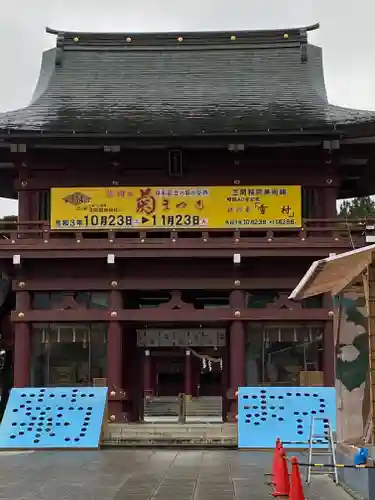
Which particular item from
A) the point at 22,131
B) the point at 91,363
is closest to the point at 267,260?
the point at 91,363

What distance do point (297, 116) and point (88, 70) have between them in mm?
8148

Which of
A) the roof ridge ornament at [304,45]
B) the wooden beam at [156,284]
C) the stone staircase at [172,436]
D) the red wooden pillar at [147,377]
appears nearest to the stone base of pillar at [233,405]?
the stone staircase at [172,436]

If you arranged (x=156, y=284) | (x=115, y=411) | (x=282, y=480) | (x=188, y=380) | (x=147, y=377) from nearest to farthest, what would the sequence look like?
(x=282, y=480) → (x=115, y=411) → (x=156, y=284) → (x=188, y=380) → (x=147, y=377)

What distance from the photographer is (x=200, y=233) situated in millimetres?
22234

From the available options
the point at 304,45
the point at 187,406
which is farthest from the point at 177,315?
the point at 187,406

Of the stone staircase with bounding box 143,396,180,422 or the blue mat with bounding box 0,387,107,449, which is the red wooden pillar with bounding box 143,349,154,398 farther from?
the blue mat with bounding box 0,387,107,449

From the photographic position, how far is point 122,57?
26.9m

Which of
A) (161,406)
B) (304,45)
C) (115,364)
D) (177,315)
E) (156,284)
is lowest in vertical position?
(161,406)

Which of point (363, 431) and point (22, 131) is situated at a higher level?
point (22, 131)

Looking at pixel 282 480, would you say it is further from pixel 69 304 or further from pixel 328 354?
pixel 69 304

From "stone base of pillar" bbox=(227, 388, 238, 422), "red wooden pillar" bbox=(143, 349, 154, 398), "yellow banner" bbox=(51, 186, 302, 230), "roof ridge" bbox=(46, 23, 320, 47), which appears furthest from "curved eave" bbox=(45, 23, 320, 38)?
"red wooden pillar" bbox=(143, 349, 154, 398)

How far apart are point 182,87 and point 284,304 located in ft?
28.4

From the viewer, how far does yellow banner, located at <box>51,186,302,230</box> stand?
21812mm

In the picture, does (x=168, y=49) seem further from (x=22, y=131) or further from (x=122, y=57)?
(x=22, y=131)
